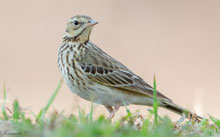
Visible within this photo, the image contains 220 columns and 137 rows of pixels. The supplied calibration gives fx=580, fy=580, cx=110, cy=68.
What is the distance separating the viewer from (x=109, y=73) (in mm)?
8469

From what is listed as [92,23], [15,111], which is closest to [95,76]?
[92,23]

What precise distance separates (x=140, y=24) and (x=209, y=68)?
4053 mm

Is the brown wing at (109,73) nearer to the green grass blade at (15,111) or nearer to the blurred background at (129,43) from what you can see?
the green grass blade at (15,111)

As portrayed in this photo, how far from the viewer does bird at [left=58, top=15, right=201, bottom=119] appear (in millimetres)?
7973

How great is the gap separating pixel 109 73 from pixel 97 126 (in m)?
3.50

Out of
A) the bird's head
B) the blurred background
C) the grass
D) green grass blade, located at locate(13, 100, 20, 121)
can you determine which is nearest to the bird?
the bird's head

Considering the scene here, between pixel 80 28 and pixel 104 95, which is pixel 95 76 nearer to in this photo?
pixel 104 95

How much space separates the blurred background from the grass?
22.2 ft

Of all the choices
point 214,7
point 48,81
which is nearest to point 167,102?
point 48,81

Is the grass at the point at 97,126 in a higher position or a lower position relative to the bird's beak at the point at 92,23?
lower

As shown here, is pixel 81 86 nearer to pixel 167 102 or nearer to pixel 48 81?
pixel 167 102

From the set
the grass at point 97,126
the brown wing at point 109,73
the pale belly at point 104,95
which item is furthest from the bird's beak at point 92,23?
the grass at point 97,126

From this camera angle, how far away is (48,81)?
1527cm

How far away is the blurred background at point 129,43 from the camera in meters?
15.2
